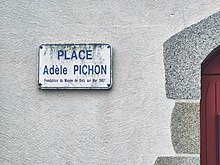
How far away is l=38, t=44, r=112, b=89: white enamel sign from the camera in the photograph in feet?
11.2

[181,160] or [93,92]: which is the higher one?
[93,92]

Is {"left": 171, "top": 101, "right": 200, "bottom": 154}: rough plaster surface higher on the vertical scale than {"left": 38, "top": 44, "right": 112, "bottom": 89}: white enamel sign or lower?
lower

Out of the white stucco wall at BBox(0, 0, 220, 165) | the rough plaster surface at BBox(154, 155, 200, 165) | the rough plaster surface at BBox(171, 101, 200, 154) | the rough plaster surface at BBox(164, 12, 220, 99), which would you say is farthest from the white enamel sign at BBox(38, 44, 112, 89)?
the rough plaster surface at BBox(154, 155, 200, 165)

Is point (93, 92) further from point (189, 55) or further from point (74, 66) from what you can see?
point (189, 55)

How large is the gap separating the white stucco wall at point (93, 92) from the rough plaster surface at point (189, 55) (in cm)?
5

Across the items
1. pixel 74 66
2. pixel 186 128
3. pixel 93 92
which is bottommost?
pixel 186 128

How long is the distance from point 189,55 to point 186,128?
514mm

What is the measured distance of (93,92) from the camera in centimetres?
342

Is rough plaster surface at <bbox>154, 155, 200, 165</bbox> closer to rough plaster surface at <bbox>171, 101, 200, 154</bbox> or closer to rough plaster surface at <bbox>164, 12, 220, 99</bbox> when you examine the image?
rough plaster surface at <bbox>171, 101, 200, 154</bbox>

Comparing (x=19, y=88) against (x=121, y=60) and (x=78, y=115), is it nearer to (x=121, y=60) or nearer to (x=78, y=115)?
(x=78, y=115)

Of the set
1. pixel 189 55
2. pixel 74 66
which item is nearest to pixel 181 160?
pixel 189 55

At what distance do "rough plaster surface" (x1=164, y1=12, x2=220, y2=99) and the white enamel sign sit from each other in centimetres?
43

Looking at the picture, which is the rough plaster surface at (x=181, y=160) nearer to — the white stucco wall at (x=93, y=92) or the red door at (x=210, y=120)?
the white stucco wall at (x=93, y=92)

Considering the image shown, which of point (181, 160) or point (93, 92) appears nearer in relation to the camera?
point (181, 160)
